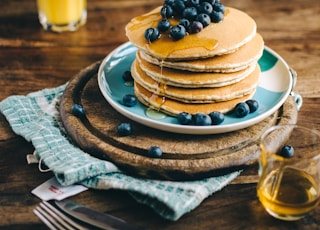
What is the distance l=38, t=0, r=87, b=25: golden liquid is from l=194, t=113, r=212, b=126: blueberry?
0.92 meters

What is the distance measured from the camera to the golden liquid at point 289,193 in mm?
1205

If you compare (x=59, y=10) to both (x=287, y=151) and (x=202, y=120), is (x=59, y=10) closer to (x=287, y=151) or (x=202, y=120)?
(x=202, y=120)

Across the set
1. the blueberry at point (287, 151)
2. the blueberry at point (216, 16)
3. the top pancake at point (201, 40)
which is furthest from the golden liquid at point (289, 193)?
the blueberry at point (216, 16)

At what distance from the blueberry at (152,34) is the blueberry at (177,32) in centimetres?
4

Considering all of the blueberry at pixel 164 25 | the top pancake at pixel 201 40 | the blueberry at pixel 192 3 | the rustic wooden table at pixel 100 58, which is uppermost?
the blueberry at pixel 192 3

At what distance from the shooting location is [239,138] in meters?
1.41

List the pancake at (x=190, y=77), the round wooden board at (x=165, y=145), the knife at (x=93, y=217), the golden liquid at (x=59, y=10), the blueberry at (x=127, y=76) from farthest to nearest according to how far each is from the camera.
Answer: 1. the golden liquid at (x=59, y=10)
2. the blueberry at (x=127, y=76)
3. the pancake at (x=190, y=77)
4. the round wooden board at (x=165, y=145)
5. the knife at (x=93, y=217)

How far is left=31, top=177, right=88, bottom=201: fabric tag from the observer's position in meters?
1.28

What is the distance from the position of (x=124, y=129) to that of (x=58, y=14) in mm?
879

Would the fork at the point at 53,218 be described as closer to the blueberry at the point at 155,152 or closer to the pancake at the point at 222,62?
the blueberry at the point at 155,152

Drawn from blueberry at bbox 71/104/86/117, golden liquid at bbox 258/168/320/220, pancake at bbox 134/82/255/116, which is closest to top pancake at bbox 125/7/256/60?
pancake at bbox 134/82/255/116

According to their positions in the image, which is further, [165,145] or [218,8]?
[218,8]

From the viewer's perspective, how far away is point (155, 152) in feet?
4.38

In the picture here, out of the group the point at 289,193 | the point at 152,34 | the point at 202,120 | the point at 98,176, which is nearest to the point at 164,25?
the point at 152,34
